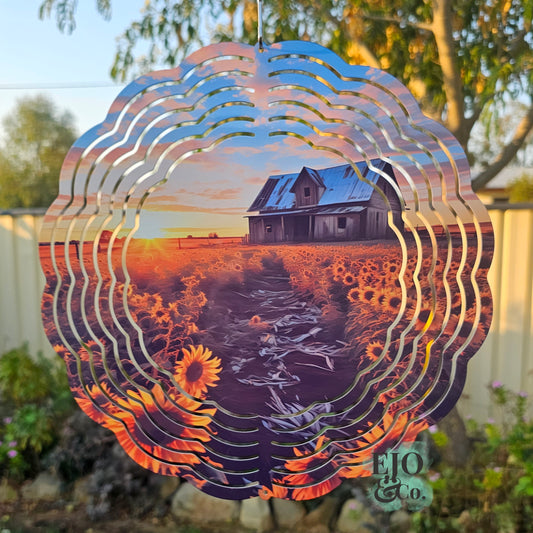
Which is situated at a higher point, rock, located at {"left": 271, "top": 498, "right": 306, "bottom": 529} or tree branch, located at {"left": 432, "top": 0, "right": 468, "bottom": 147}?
tree branch, located at {"left": 432, "top": 0, "right": 468, "bottom": 147}

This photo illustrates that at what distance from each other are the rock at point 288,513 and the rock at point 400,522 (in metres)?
0.40

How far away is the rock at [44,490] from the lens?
246cm

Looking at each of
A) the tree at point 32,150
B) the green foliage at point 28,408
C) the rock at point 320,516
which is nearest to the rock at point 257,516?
the rock at point 320,516

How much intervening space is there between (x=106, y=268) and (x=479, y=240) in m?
0.73

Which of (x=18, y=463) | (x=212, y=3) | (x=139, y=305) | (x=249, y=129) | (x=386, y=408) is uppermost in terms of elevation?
(x=212, y=3)

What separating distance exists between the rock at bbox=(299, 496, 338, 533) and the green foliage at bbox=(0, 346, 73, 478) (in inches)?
58.2

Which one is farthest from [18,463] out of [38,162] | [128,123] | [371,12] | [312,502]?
[38,162]

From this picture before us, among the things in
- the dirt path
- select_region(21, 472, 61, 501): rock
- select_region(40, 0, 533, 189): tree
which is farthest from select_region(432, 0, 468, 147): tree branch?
select_region(21, 472, 61, 501): rock

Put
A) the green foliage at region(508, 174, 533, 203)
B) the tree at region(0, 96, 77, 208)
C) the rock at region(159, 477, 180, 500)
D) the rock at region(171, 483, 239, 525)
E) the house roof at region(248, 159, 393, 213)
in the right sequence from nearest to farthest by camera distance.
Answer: the house roof at region(248, 159, 393, 213)
the rock at region(171, 483, 239, 525)
the rock at region(159, 477, 180, 500)
the green foliage at region(508, 174, 533, 203)
the tree at region(0, 96, 77, 208)

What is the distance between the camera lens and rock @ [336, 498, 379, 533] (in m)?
2.03

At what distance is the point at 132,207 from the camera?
934 mm

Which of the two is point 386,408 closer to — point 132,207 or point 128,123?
point 132,207

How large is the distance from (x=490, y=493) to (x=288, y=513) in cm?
88

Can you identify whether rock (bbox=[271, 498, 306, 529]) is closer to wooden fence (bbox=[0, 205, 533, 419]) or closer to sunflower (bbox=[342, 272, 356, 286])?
wooden fence (bbox=[0, 205, 533, 419])
